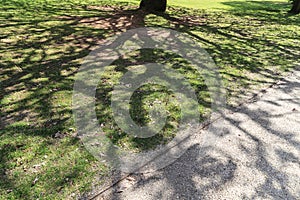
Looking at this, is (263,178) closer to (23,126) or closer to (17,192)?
(17,192)

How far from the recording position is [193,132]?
4613 millimetres

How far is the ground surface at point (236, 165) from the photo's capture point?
3436 millimetres

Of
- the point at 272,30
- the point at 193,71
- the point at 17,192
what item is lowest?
the point at 272,30

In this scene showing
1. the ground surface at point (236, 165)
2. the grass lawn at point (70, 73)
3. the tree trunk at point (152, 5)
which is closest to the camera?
the ground surface at point (236, 165)

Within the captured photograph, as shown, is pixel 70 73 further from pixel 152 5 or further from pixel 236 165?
pixel 152 5

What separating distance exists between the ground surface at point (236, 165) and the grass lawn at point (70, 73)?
0.53m

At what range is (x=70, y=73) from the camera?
20.7 feet

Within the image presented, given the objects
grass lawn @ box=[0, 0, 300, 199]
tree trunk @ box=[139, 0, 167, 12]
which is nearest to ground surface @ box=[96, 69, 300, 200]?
grass lawn @ box=[0, 0, 300, 199]

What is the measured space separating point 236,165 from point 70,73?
410 centimetres

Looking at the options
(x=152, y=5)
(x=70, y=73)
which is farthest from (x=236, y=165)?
(x=152, y=5)

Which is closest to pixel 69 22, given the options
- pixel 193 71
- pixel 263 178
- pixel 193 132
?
pixel 193 71

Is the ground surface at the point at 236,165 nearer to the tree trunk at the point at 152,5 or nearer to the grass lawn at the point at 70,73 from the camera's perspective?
the grass lawn at the point at 70,73

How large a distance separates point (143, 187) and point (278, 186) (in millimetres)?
1723

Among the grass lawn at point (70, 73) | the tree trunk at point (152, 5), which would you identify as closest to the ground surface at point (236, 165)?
the grass lawn at point (70, 73)
